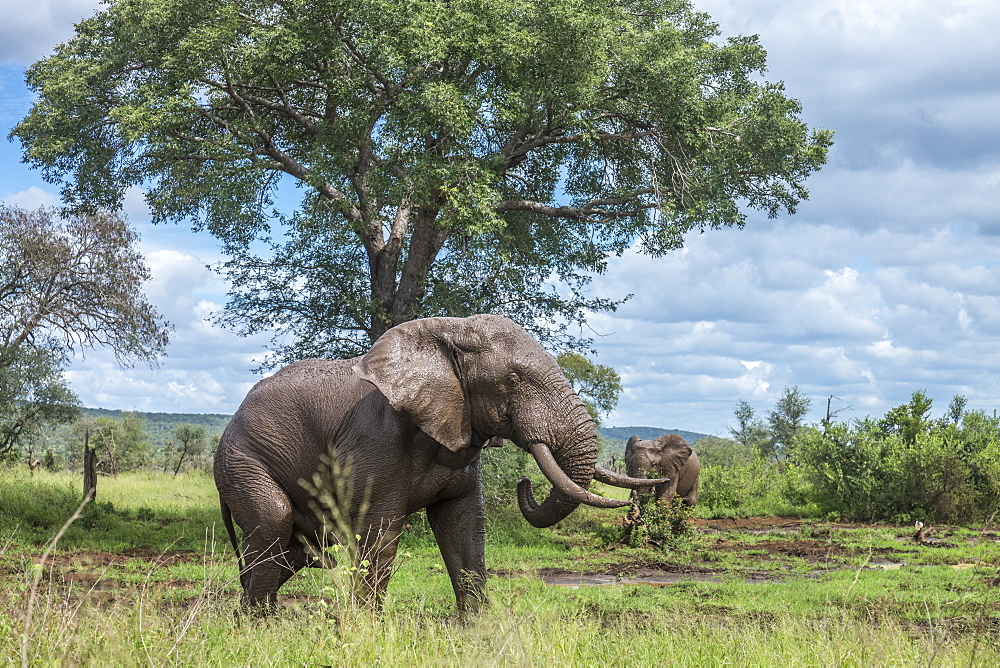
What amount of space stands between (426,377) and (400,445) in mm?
579

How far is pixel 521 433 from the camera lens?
6.71 metres

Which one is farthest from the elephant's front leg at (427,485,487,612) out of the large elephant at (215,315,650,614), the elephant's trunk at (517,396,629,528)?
the elephant's trunk at (517,396,629,528)

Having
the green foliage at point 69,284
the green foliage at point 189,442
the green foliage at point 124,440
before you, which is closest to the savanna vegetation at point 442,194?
the green foliage at point 69,284

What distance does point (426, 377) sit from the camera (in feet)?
22.3

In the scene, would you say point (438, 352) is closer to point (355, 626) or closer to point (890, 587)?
point (355, 626)

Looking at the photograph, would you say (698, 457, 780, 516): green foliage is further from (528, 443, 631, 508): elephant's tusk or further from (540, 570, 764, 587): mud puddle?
(528, 443, 631, 508): elephant's tusk

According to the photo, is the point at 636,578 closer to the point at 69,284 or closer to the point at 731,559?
the point at 731,559

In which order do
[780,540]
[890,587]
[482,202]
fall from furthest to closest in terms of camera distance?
1. [780,540]
2. [482,202]
3. [890,587]

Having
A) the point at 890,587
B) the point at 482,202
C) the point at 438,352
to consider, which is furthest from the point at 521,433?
the point at 482,202

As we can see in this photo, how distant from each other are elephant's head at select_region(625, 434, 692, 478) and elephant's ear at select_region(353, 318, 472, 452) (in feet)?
32.9

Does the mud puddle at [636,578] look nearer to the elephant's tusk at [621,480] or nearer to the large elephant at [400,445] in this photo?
the large elephant at [400,445]

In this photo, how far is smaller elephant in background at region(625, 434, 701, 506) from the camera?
16.4 metres

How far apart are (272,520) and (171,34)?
13.4m

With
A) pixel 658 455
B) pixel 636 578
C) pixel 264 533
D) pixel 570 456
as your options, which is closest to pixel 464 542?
pixel 570 456
